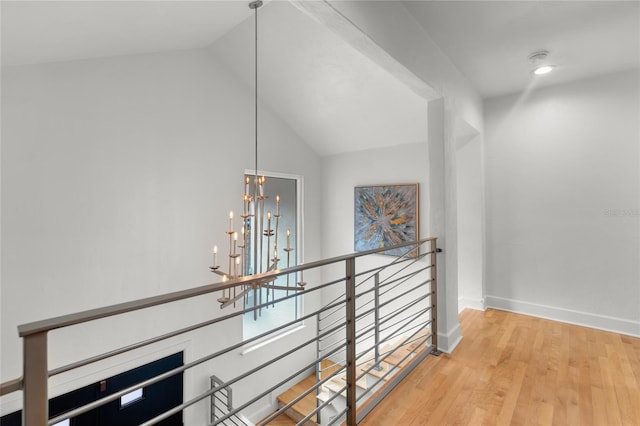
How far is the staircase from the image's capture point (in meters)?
2.16

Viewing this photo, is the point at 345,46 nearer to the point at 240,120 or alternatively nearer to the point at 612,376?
the point at 240,120

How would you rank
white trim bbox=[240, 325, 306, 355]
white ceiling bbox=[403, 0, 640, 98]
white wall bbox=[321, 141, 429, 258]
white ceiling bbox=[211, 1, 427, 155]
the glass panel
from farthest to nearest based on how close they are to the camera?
the glass panel, white wall bbox=[321, 141, 429, 258], white trim bbox=[240, 325, 306, 355], white ceiling bbox=[211, 1, 427, 155], white ceiling bbox=[403, 0, 640, 98]

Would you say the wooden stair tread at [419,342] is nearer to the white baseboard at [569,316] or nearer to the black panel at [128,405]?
the white baseboard at [569,316]

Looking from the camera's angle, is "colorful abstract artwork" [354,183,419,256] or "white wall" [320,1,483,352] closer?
"white wall" [320,1,483,352]

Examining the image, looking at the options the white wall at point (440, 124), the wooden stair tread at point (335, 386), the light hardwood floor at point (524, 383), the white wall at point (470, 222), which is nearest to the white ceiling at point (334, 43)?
the white wall at point (440, 124)

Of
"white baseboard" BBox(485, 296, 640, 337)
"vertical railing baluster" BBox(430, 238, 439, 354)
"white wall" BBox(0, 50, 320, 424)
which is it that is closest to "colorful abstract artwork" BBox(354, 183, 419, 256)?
"white baseboard" BBox(485, 296, 640, 337)

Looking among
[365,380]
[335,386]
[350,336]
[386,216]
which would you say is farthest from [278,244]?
[350,336]

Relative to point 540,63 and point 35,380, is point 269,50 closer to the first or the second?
point 540,63

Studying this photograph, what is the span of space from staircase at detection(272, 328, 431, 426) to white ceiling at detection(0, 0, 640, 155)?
2357 millimetres

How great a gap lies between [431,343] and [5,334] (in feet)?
11.3

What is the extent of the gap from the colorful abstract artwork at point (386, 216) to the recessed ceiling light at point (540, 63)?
1784mm

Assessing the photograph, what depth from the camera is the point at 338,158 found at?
202 inches

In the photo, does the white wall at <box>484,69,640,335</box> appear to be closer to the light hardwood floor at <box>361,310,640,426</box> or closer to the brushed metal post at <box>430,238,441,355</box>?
the light hardwood floor at <box>361,310,640,426</box>

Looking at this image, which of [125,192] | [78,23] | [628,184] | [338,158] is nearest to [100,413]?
[125,192]
